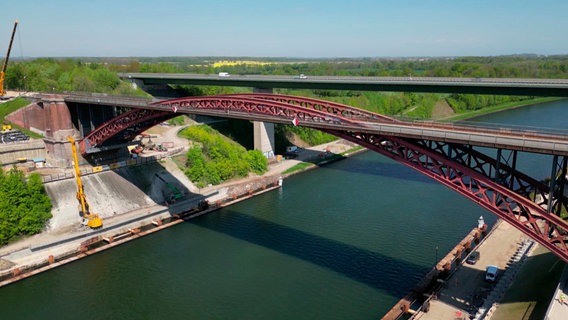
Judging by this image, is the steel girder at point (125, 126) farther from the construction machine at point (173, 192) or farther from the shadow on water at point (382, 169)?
the shadow on water at point (382, 169)

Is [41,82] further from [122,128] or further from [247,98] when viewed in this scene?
[247,98]

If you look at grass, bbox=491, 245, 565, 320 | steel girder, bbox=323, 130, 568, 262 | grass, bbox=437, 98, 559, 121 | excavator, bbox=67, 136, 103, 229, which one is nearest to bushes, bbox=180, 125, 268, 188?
excavator, bbox=67, 136, 103, 229

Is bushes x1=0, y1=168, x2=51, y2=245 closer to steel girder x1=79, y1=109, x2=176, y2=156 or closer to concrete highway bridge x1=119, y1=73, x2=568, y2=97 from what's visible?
steel girder x1=79, y1=109, x2=176, y2=156

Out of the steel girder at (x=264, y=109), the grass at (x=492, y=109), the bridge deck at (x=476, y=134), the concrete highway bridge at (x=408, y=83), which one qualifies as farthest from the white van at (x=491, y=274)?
the grass at (x=492, y=109)

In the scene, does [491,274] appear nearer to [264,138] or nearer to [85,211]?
[85,211]

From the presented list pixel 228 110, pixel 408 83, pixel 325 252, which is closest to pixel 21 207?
pixel 228 110
